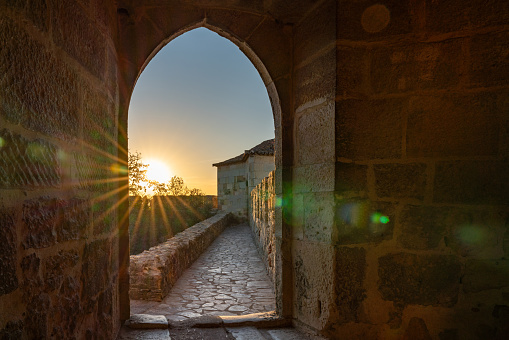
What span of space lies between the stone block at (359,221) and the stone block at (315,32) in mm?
1073

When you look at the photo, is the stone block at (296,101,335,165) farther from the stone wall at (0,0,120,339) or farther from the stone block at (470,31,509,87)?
the stone wall at (0,0,120,339)

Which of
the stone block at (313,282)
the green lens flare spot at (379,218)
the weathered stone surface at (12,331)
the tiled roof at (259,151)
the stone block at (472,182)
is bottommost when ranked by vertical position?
the stone block at (313,282)

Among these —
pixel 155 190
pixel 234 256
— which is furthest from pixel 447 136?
pixel 155 190

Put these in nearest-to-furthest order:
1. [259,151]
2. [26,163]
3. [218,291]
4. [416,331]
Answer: [26,163], [416,331], [218,291], [259,151]

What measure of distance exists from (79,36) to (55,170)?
0.72m

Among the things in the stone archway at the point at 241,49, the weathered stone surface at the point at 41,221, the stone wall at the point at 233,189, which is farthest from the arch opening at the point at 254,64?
the stone wall at the point at 233,189

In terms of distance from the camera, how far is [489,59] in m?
1.78

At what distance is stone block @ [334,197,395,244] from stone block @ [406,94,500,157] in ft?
1.39

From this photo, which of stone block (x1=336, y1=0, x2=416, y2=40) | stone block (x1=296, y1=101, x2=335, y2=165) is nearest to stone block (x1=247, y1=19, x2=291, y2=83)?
stone block (x1=296, y1=101, x2=335, y2=165)

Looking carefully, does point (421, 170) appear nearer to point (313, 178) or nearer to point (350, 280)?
point (313, 178)

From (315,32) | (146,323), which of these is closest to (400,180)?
(315,32)

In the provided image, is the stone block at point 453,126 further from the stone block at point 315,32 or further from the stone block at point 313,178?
the stone block at point 315,32

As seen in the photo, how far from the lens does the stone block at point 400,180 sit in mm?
1890

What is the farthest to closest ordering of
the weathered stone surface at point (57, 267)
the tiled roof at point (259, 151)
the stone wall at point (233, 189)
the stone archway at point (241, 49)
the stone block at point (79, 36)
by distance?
the stone wall at point (233, 189), the tiled roof at point (259, 151), the stone archway at point (241, 49), the stone block at point (79, 36), the weathered stone surface at point (57, 267)
